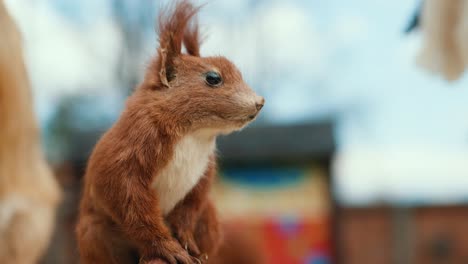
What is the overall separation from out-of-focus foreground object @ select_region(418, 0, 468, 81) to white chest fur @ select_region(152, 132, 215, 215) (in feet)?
3.20

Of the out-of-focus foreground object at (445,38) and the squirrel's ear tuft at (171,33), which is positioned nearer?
the squirrel's ear tuft at (171,33)

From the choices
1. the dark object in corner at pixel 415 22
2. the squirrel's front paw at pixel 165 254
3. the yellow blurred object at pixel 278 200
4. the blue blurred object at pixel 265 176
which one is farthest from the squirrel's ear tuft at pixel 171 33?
the blue blurred object at pixel 265 176

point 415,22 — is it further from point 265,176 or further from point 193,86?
point 265,176

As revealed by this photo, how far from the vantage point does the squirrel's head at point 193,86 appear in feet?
3.67

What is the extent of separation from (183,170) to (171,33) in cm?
27

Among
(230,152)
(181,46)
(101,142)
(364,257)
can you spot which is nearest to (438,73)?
(181,46)

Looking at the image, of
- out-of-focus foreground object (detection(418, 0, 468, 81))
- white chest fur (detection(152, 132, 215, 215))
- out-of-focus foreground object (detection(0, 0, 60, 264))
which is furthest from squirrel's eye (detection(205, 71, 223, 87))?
out-of-focus foreground object (detection(0, 0, 60, 264))

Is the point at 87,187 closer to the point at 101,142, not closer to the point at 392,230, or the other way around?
the point at 101,142

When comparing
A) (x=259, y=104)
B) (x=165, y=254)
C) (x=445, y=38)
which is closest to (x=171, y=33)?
(x=259, y=104)

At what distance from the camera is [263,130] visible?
6.20m

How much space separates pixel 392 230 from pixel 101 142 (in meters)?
5.99

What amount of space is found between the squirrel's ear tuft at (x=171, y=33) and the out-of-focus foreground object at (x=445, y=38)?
95 cm

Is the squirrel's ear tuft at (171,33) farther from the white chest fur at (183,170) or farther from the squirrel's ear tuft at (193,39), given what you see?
the white chest fur at (183,170)

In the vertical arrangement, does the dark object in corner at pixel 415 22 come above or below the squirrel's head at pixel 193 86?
above
